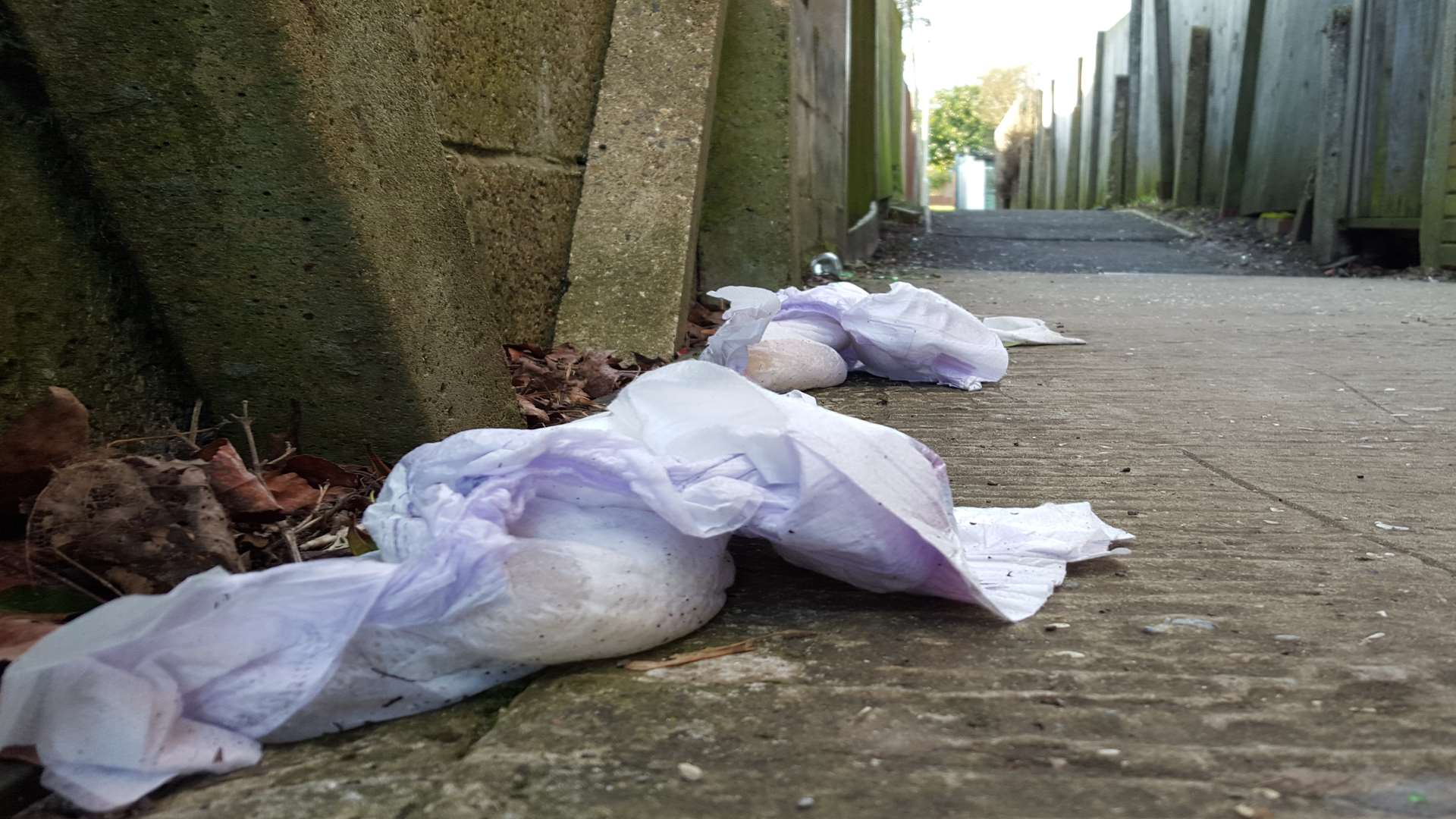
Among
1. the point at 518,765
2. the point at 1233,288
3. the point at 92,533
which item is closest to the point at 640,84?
the point at 92,533

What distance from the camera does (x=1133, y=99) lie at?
16.9 m

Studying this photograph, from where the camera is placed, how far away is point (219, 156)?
1.61 metres

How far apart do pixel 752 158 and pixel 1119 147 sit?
14787mm

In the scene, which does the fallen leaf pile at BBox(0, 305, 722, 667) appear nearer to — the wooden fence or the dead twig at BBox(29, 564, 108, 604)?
the dead twig at BBox(29, 564, 108, 604)

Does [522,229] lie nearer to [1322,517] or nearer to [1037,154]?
[1322,517]

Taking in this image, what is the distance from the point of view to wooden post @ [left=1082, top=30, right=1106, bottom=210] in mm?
19938

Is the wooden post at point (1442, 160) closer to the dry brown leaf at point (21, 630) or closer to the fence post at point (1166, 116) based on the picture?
the fence post at point (1166, 116)

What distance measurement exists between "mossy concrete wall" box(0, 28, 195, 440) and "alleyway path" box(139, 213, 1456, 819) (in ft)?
2.75

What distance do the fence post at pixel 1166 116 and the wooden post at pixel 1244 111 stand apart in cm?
241

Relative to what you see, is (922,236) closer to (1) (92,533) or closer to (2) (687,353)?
(2) (687,353)

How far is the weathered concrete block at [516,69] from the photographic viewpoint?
2.68 meters

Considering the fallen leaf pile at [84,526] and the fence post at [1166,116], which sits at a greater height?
the fence post at [1166,116]

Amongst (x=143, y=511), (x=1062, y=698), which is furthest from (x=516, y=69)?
(x=1062, y=698)

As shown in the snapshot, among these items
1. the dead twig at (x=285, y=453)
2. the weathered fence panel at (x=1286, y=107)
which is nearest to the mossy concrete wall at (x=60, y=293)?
the dead twig at (x=285, y=453)
